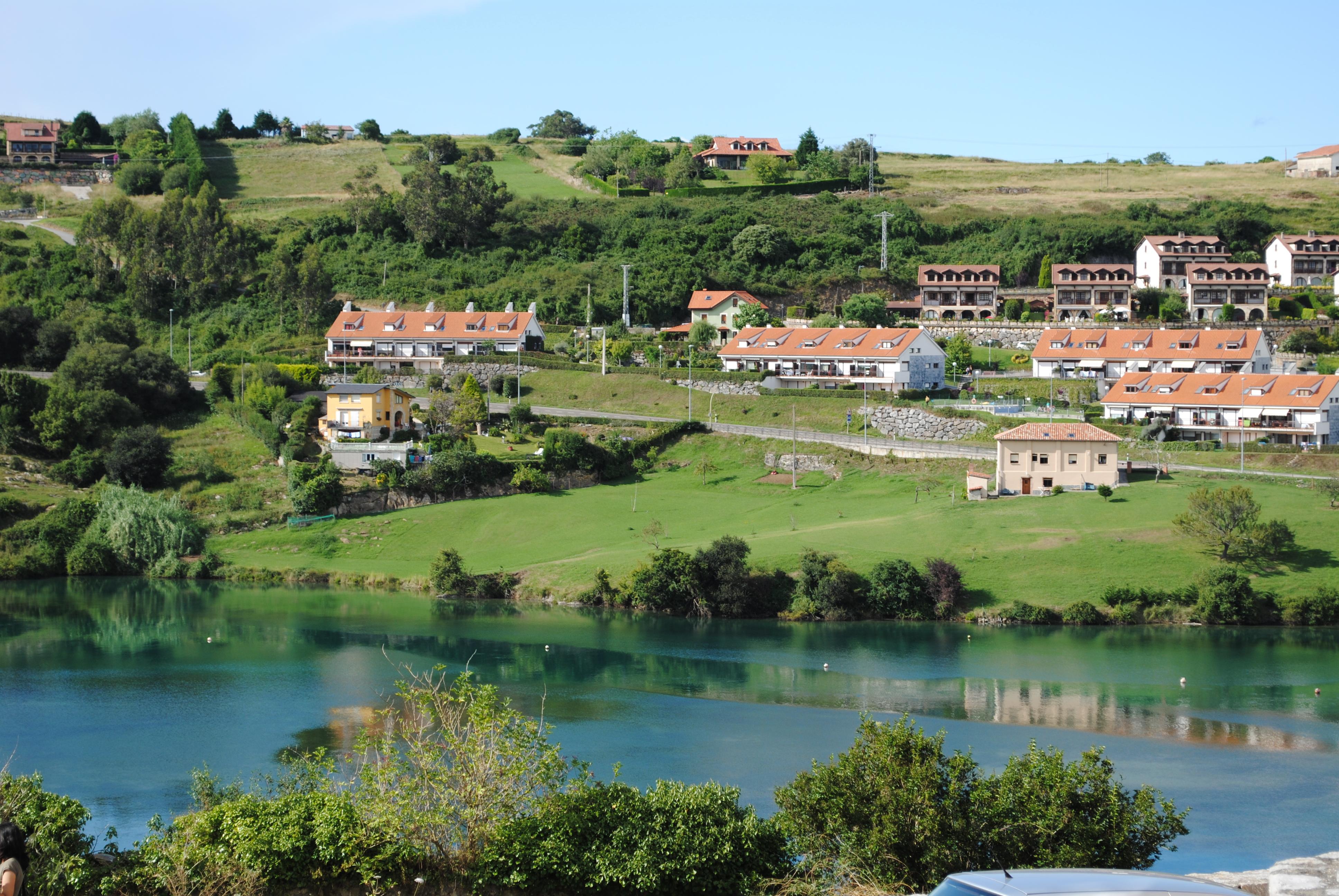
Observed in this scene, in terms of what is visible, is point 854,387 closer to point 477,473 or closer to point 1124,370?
point 1124,370

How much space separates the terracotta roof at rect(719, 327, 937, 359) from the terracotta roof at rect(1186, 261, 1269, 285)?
23676 mm

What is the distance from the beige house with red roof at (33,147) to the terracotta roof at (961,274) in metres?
81.9

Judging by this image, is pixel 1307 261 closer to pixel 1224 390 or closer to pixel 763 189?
pixel 1224 390

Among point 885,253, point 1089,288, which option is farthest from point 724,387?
point 1089,288

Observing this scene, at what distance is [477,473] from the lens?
64.4 metres

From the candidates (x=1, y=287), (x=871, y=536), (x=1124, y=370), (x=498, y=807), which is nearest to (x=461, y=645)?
(x=871, y=536)

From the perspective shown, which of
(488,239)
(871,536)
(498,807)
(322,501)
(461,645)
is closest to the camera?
(498,807)

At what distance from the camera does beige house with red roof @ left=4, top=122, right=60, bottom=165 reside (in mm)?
118250

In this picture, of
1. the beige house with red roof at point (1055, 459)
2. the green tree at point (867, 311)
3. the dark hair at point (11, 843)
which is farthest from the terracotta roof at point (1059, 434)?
the dark hair at point (11, 843)

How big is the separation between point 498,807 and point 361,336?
222 feet

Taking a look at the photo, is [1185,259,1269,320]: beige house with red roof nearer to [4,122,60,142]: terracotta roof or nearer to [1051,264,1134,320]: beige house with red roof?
[1051,264,1134,320]: beige house with red roof

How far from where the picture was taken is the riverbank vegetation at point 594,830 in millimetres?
18156

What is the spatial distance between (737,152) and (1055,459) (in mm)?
80434

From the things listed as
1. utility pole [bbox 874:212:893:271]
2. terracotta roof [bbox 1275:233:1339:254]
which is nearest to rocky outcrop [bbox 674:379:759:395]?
utility pole [bbox 874:212:893:271]
